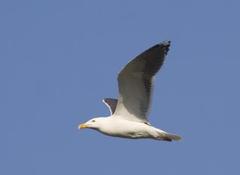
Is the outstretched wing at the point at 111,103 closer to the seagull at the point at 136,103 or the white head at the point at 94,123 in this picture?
the white head at the point at 94,123

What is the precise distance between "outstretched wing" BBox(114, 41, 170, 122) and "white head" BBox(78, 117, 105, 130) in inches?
17.1

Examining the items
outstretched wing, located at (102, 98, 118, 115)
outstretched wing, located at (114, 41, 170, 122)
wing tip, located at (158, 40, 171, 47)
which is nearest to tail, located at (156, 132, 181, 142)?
outstretched wing, located at (114, 41, 170, 122)

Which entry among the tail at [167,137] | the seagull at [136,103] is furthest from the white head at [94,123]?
the tail at [167,137]

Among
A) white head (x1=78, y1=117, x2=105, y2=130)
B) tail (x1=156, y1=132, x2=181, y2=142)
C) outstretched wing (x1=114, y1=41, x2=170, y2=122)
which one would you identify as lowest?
tail (x1=156, y1=132, x2=181, y2=142)

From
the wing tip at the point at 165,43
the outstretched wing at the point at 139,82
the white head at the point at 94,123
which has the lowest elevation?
the white head at the point at 94,123

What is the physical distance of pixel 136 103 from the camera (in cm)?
2552

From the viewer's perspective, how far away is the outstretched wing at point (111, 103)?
27.3 meters

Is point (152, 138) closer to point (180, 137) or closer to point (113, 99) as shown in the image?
point (180, 137)

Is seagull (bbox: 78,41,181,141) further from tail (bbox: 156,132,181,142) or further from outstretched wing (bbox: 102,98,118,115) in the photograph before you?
outstretched wing (bbox: 102,98,118,115)

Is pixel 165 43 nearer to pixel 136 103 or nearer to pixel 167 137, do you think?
pixel 136 103

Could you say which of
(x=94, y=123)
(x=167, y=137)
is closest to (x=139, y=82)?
(x=167, y=137)

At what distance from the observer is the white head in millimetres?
25531

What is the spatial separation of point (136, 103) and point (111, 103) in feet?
8.96

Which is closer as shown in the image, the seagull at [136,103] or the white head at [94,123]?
the seagull at [136,103]
